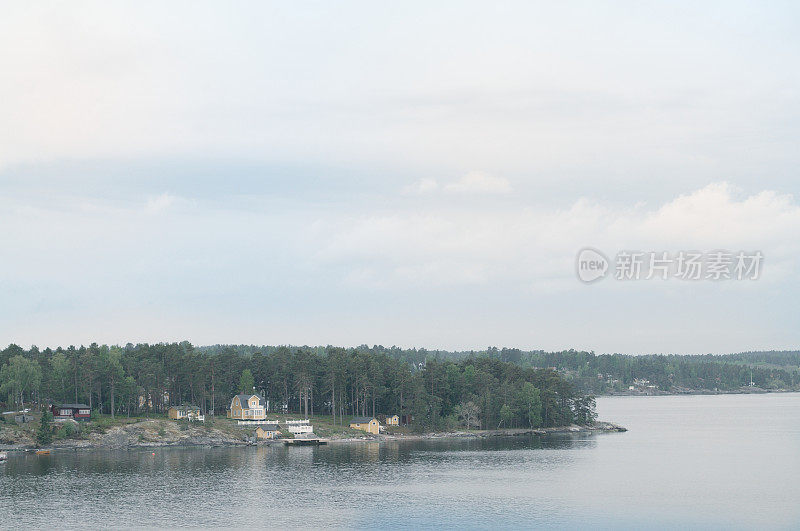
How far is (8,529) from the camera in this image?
7825cm

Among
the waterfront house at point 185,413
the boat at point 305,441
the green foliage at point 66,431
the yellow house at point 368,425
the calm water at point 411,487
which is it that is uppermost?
the waterfront house at point 185,413

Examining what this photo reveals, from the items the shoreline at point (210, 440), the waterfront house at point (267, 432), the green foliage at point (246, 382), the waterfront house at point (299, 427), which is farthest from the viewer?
the green foliage at point (246, 382)

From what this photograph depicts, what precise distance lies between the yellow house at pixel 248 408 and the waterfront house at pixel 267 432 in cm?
850

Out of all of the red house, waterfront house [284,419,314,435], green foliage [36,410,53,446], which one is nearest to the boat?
waterfront house [284,419,314,435]

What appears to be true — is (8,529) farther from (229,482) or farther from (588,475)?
(588,475)

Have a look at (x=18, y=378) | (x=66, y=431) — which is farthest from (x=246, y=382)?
(x=18, y=378)

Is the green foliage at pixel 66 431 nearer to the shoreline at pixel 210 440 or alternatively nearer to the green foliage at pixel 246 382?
the shoreline at pixel 210 440

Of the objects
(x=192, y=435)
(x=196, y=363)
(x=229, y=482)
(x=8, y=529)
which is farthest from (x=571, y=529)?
(x=196, y=363)

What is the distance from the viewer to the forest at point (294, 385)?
163m

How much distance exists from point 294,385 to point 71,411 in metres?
46.9

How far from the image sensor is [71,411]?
152m

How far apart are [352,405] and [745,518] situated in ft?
372

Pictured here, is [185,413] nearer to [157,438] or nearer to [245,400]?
[245,400]

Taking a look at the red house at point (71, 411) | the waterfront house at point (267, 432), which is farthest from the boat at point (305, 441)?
the red house at point (71, 411)
